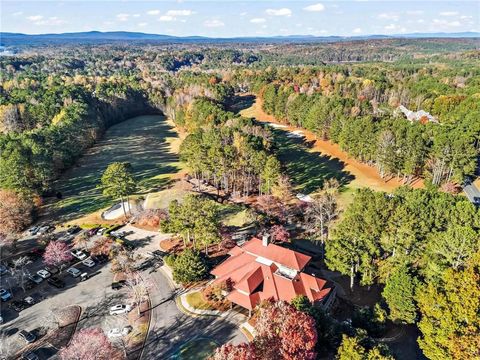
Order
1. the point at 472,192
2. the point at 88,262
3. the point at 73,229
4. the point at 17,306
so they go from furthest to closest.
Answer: the point at 472,192 → the point at 73,229 → the point at 88,262 → the point at 17,306

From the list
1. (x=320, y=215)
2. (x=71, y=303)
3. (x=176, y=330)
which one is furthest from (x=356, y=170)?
(x=71, y=303)

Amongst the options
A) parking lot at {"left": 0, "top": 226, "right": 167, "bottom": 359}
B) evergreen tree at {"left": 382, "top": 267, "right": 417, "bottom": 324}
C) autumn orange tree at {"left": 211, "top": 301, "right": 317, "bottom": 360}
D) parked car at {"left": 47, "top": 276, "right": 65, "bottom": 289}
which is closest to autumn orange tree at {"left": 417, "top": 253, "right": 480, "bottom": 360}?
evergreen tree at {"left": 382, "top": 267, "right": 417, "bottom": 324}

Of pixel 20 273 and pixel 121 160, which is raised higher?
pixel 121 160

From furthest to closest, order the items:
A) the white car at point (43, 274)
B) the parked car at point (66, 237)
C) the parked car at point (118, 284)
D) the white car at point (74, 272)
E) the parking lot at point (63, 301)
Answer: the parked car at point (66, 237) < the white car at point (74, 272) < the white car at point (43, 274) < the parked car at point (118, 284) < the parking lot at point (63, 301)

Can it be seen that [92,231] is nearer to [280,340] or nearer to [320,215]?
[320,215]

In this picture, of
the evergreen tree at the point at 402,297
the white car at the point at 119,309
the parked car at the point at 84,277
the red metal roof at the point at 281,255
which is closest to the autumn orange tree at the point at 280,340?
the red metal roof at the point at 281,255

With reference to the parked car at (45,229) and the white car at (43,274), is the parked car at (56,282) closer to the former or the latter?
the white car at (43,274)
